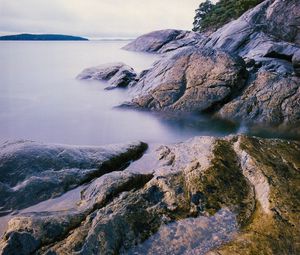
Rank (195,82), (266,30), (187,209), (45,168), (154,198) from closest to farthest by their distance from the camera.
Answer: (187,209) → (154,198) → (45,168) → (195,82) → (266,30)

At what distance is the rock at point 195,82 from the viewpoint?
15156 millimetres

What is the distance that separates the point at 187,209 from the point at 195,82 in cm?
1011

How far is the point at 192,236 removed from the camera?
5.43 meters

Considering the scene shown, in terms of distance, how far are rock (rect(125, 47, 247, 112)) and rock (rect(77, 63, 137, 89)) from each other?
17.8 ft

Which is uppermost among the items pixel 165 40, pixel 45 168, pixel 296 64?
pixel 296 64

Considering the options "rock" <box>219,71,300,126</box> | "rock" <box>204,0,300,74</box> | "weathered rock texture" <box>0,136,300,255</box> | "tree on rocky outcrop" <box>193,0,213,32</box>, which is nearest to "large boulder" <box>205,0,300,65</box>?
"rock" <box>204,0,300,74</box>

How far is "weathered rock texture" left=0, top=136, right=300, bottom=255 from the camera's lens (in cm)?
521

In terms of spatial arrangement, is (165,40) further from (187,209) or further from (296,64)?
(187,209)

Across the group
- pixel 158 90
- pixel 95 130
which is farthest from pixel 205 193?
pixel 158 90

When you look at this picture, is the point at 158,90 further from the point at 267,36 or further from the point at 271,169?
the point at 267,36

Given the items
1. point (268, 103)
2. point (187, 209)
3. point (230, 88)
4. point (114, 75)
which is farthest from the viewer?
point (114, 75)

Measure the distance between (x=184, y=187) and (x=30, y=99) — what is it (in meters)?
15.6

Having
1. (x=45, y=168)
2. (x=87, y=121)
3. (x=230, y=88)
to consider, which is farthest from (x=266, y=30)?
(x=45, y=168)

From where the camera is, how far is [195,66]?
16156 millimetres
